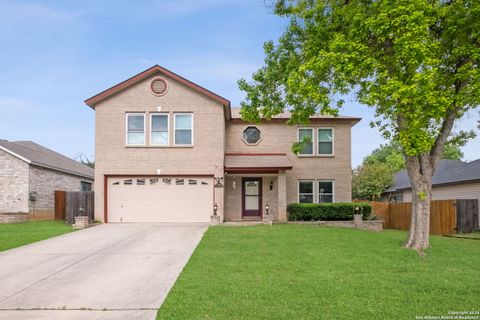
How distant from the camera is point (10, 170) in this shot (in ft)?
76.2

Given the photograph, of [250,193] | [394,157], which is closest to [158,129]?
[250,193]

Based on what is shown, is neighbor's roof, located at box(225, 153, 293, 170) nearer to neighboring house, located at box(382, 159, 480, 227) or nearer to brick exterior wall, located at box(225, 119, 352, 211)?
brick exterior wall, located at box(225, 119, 352, 211)

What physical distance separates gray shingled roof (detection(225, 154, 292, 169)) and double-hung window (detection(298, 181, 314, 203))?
6.02 feet

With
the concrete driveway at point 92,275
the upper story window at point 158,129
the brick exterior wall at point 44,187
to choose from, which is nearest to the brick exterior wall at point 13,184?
the brick exterior wall at point 44,187

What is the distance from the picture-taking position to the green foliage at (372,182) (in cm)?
3612

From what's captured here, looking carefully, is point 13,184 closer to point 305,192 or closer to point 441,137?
point 305,192

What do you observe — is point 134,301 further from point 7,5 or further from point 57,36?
point 57,36

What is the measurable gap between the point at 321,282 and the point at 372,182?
98.1ft

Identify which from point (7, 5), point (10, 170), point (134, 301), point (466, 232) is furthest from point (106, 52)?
point (466, 232)

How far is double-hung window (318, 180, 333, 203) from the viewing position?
23.1m

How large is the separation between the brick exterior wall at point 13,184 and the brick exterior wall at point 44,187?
385 millimetres

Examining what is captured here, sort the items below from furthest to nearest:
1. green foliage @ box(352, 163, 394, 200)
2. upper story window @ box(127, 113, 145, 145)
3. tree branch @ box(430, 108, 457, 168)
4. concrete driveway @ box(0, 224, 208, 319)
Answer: green foliage @ box(352, 163, 394, 200), upper story window @ box(127, 113, 145, 145), tree branch @ box(430, 108, 457, 168), concrete driveway @ box(0, 224, 208, 319)

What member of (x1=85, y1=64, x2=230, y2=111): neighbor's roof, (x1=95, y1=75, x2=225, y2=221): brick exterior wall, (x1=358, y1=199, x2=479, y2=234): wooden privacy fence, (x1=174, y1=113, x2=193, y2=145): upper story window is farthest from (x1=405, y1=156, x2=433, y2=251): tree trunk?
(x1=174, y1=113, x2=193, y2=145): upper story window

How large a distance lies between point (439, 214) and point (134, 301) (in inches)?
682
